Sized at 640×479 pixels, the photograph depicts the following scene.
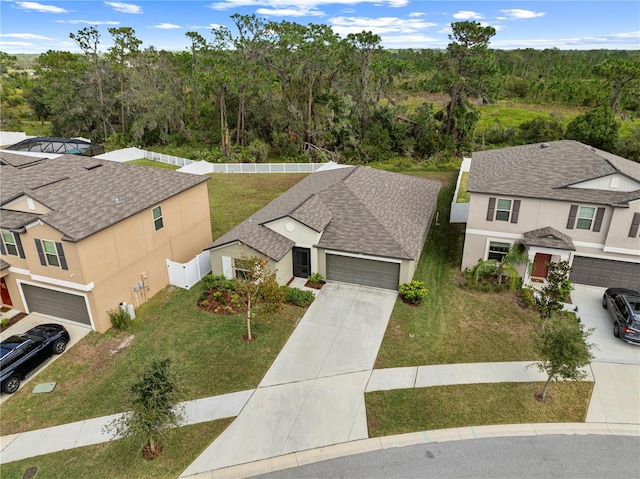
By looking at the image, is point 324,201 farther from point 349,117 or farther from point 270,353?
point 349,117

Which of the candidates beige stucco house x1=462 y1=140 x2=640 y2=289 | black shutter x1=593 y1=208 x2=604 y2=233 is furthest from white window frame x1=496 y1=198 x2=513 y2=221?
black shutter x1=593 y1=208 x2=604 y2=233

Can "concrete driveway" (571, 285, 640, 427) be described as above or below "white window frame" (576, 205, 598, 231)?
below

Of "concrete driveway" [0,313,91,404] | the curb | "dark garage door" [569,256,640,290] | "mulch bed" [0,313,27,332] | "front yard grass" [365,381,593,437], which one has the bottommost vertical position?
the curb

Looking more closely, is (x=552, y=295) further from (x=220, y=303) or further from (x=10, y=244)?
(x=10, y=244)

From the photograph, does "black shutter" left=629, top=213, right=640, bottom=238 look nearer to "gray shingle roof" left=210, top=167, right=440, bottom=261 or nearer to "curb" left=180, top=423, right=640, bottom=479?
"curb" left=180, top=423, right=640, bottom=479

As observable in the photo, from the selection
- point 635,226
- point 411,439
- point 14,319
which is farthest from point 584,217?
point 14,319

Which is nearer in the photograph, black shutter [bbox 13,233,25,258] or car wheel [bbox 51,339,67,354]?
car wheel [bbox 51,339,67,354]
